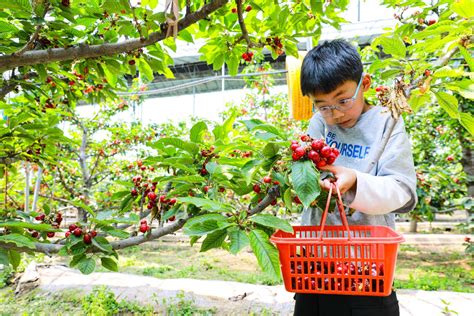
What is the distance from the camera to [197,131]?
1219mm

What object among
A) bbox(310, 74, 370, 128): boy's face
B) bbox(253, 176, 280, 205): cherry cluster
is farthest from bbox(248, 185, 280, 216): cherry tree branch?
bbox(310, 74, 370, 128): boy's face

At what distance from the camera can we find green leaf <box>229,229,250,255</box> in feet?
2.76

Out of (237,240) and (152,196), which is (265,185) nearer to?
(237,240)

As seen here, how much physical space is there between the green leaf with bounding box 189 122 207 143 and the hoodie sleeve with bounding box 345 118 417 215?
508 mm

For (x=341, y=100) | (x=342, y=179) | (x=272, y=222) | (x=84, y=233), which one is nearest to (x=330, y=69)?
(x=341, y=100)

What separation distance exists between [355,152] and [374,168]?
0.42 ft

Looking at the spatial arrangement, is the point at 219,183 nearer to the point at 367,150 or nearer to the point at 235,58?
the point at 367,150

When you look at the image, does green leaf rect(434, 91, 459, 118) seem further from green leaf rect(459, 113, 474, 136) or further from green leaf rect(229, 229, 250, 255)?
green leaf rect(229, 229, 250, 255)

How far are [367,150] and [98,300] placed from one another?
254 cm

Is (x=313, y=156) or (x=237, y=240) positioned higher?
(x=313, y=156)

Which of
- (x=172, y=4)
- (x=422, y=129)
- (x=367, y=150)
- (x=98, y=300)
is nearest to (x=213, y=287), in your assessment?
(x=98, y=300)

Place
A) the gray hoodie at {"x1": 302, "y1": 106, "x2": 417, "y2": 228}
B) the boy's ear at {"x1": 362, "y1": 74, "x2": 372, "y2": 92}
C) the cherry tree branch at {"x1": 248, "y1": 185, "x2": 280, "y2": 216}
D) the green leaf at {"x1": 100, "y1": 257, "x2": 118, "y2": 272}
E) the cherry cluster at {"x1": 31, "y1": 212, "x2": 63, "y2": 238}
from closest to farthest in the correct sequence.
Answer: the gray hoodie at {"x1": 302, "y1": 106, "x2": 417, "y2": 228} < the cherry tree branch at {"x1": 248, "y1": 185, "x2": 280, "y2": 216} < the boy's ear at {"x1": 362, "y1": 74, "x2": 372, "y2": 92} < the green leaf at {"x1": 100, "y1": 257, "x2": 118, "y2": 272} < the cherry cluster at {"x1": 31, "y1": 212, "x2": 63, "y2": 238}

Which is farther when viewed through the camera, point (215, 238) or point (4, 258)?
point (4, 258)

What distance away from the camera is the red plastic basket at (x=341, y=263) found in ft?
2.73
